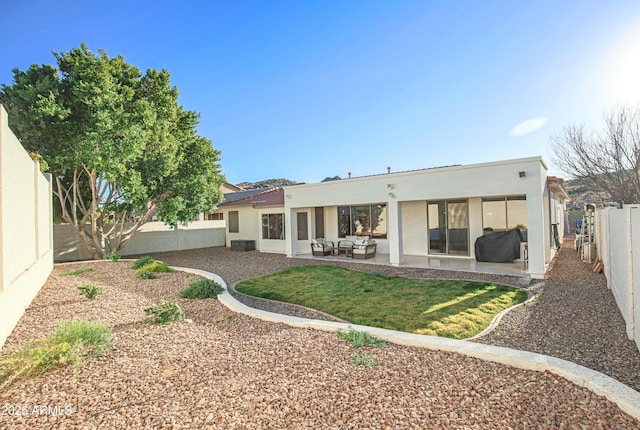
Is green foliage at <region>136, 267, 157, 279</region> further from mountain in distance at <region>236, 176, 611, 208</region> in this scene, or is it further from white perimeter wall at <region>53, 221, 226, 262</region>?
mountain in distance at <region>236, 176, 611, 208</region>

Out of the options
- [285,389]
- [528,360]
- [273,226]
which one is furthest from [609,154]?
[285,389]

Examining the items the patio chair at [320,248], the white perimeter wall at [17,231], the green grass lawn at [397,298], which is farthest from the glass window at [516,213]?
the white perimeter wall at [17,231]

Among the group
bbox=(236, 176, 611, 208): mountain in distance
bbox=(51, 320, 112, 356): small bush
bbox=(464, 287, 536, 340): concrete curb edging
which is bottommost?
bbox=(464, 287, 536, 340): concrete curb edging

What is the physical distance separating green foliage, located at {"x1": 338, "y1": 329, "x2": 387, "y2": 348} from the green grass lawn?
1270 millimetres

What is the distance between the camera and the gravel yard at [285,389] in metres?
2.79

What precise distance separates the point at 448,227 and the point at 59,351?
13653 mm

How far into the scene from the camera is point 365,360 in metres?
3.94

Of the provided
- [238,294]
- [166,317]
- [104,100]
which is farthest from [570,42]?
[104,100]

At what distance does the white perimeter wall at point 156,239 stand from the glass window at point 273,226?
222 inches

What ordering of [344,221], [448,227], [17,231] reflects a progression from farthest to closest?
[344,221] → [448,227] → [17,231]

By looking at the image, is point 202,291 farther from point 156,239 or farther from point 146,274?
point 156,239

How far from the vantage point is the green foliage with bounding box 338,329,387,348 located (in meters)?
4.47

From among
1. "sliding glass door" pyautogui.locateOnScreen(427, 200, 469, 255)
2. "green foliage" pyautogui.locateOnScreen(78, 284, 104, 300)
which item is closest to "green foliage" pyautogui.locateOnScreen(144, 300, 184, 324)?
"green foliage" pyautogui.locateOnScreen(78, 284, 104, 300)

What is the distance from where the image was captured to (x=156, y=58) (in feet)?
47.8
